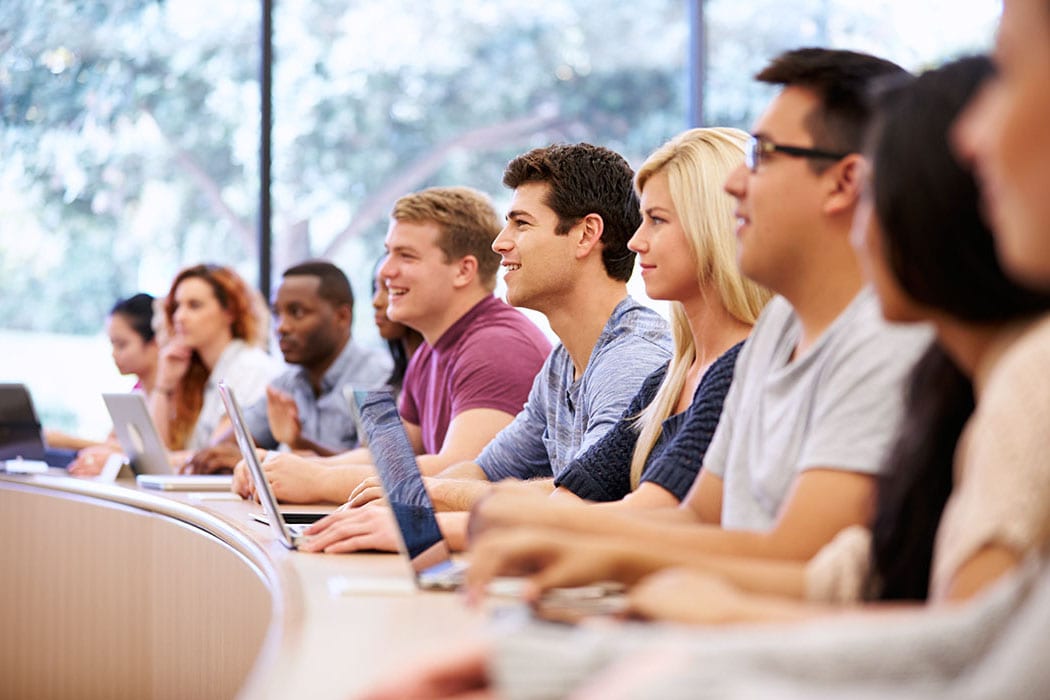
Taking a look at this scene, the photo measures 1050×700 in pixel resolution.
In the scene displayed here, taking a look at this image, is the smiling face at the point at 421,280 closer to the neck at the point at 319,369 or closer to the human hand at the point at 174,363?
the neck at the point at 319,369

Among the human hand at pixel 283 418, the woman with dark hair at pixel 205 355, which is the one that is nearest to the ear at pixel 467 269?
the human hand at pixel 283 418

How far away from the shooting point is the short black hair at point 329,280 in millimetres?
4516

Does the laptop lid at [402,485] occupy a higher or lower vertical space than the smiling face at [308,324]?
higher

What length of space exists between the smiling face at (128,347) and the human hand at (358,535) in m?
3.35

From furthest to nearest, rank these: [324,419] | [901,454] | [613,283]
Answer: [324,419] < [613,283] < [901,454]

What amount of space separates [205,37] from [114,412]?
7.54ft

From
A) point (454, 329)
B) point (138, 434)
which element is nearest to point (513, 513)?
point (454, 329)

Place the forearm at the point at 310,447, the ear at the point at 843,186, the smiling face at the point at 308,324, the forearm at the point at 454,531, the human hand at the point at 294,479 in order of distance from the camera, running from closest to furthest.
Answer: the ear at the point at 843,186 → the forearm at the point at 454,531 → the human hand at the point at 294,479 → the forearm at the point at 310,447 → the smiling face at the point at 308,324

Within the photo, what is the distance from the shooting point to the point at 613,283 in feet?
9.98

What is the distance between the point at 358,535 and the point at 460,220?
75.4 inches

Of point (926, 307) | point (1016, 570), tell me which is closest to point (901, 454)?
point (926, 307)

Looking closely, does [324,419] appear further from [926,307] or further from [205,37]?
[926,307]

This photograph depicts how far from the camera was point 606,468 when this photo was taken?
2371 millimetres

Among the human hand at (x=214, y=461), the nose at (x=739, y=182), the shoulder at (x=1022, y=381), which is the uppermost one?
the nose at (x=739, y=182)
